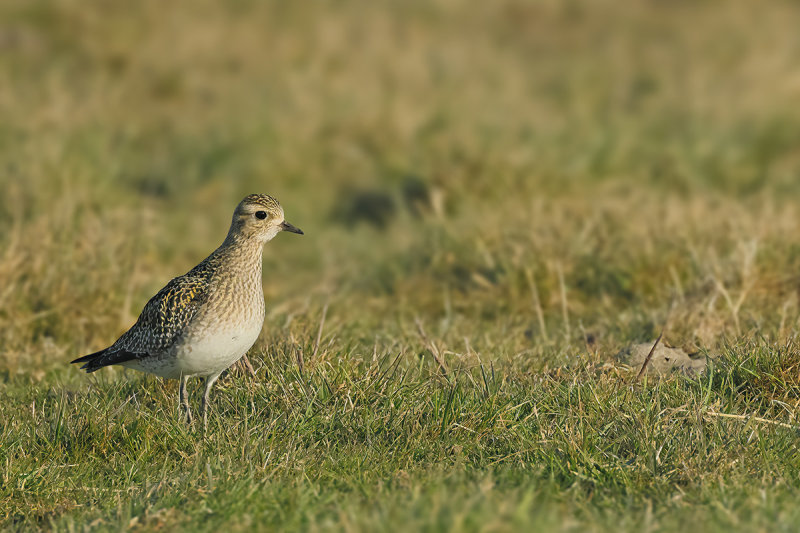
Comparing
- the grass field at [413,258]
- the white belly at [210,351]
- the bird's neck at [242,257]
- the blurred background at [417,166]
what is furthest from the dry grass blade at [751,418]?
the bird's neck at [242,257]

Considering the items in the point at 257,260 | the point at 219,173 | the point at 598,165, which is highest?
the point at 257,260

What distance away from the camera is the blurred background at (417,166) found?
755 cm

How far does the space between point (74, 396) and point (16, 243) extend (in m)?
2.58

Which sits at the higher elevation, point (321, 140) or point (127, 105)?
point (127, 105)

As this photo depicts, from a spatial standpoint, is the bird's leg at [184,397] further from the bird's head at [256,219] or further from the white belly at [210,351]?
the bird's head at [256,219]

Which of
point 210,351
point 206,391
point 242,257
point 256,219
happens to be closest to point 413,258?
point 256,219

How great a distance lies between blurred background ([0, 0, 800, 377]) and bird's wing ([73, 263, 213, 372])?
60 centimetres

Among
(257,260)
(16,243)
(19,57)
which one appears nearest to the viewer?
(257,260)

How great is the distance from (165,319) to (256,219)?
720mm

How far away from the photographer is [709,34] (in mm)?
16797

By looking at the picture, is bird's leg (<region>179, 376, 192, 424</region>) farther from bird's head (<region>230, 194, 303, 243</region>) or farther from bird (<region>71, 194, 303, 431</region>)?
bird's head (<region>230, 194, 303, 243</region>)

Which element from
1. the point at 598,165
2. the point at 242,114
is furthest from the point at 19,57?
the point at 598,165

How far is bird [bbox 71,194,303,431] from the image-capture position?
17.2 ft

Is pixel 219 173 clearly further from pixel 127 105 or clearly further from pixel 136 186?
pixel 127 105
